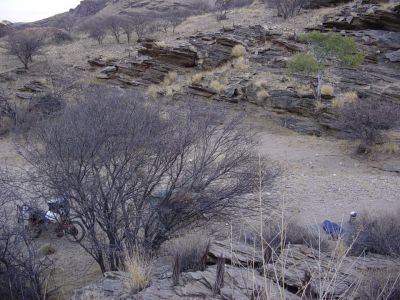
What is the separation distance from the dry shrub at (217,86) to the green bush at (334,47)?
4456 mm

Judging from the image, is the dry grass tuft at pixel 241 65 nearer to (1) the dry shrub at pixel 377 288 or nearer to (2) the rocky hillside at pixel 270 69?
(2) the rocky hillside at pixel 270 69

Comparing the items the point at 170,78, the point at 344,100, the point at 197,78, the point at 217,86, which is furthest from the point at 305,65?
the point at 170,78

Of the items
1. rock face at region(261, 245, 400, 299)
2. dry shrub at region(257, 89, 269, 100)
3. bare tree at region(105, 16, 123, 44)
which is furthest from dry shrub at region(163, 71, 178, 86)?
rock face at region(261, 245, 400, 299)

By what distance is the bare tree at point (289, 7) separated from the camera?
29511 millimetres

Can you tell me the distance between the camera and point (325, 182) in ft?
40.2

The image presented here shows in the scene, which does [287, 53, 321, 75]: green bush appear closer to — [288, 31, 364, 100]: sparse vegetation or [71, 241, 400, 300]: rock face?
[288, 31, 364, 100]: sparse vegetation

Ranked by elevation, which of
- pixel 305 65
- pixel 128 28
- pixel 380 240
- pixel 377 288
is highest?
pixel 128 28

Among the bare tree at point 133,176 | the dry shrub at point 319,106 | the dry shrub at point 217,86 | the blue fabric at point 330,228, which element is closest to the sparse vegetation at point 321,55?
the dry shrub at point 319,106

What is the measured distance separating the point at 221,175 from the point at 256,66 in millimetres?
15253

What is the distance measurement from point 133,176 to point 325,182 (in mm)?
6569

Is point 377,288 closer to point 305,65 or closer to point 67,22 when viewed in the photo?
point 305,65

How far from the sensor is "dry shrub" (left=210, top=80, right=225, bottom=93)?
67.6ft

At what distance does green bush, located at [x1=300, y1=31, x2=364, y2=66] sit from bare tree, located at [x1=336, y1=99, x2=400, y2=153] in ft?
14.3

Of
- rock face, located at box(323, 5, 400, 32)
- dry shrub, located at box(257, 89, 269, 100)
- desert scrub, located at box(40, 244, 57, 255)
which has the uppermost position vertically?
rock face, located at box(323, 5, 400, 32)
